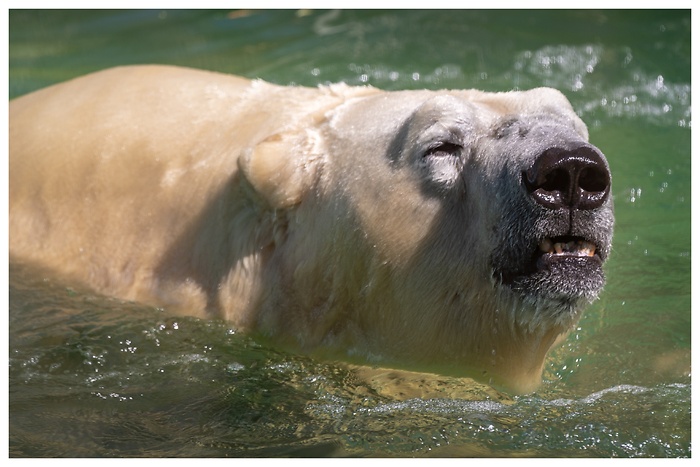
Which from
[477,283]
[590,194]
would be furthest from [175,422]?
[590,194]

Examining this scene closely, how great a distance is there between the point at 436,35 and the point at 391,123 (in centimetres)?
488

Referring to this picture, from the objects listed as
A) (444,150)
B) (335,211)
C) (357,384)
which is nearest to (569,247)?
(444,150)

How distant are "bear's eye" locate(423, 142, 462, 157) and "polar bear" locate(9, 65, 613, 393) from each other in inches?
0.7

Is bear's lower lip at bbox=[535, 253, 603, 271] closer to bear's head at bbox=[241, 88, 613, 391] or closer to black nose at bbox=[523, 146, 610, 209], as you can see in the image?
bear's head at bbox=[241, 88, 613, 391]

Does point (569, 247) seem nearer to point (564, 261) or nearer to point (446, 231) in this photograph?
point (564, 261)

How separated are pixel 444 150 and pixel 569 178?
0.57 m

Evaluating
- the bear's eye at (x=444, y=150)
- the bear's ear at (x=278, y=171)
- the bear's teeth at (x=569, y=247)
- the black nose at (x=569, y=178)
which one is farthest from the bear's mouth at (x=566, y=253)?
the bear's ear at (x=278, y=171)

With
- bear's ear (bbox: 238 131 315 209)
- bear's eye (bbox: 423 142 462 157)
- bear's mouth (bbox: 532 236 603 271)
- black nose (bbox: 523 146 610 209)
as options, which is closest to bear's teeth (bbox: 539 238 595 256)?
bear's mouth (bbox: 532 236 603 271)

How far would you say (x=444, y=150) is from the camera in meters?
3.70

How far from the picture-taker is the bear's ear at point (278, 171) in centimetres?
394

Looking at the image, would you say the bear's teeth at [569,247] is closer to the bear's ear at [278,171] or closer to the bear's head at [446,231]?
the bear's head at [446,231]

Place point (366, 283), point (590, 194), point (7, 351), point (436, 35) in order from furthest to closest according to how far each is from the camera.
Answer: point (436, 35)
point (7, 351)
point (366, 283)
point (590, 194)

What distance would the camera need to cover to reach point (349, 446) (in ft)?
Result: 11.7
